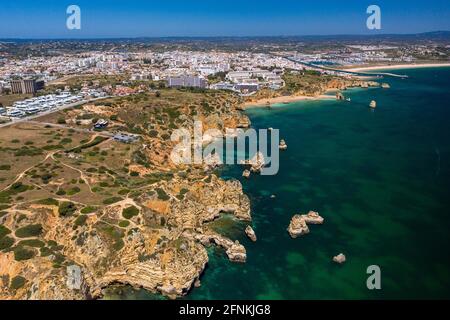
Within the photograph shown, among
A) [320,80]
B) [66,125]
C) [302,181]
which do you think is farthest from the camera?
[320,80]

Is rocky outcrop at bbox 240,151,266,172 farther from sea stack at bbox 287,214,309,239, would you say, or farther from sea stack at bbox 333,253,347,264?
sea stack at bbox 333,253,347,264

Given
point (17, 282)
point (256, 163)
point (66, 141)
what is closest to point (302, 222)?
point (256, 163)

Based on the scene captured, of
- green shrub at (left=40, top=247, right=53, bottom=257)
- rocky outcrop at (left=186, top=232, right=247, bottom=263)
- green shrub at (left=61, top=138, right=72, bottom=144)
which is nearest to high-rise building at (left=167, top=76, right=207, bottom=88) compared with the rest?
green shrub at (left=61, top=138, right=72, bottom=144)

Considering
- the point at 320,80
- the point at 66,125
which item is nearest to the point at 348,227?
the point at 66,125

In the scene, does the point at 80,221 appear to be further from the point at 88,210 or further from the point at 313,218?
the point at 313,218

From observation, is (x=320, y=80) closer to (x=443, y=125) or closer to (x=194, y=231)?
(x=443, y=125)

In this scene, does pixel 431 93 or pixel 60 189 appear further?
pixel 431 93
